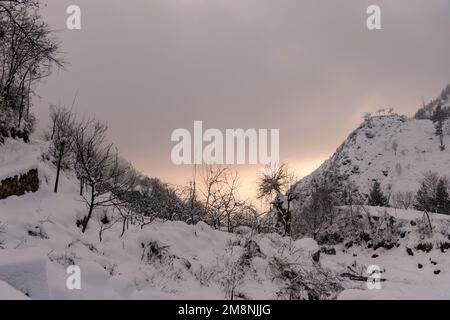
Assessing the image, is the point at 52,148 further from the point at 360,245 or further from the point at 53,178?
the point at 360,245

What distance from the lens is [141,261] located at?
12.5 m

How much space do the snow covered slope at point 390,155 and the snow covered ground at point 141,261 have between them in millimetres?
97333

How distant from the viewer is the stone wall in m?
15.3

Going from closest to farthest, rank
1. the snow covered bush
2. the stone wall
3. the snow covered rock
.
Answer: the snow covered rock, the snow covered bush, the stone wall

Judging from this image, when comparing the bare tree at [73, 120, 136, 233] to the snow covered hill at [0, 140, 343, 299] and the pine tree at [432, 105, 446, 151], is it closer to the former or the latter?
the snow covered hill at [0, 140, 343, 299]

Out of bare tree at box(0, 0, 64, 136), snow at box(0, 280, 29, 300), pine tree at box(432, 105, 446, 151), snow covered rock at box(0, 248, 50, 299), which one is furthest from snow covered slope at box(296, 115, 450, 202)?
snow at box(0, 280, 29, 300)

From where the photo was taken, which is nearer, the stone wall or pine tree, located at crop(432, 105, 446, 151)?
the stone wall

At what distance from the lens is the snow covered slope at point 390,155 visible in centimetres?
12268

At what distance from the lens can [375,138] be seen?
484ft

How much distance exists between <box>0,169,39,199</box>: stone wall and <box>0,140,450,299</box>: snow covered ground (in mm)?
355

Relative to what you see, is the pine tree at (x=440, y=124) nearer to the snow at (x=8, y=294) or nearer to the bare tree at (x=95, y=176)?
the bare tree at (x=95, y=176)

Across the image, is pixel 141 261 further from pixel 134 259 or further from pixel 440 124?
pixel 440 124
